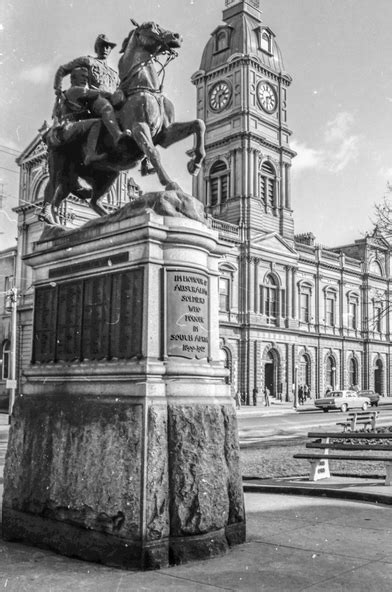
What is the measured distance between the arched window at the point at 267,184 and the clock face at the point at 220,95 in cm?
594

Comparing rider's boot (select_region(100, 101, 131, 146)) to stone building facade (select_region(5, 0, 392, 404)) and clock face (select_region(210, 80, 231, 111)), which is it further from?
clock face (select_region(210, 80, 231, 111))

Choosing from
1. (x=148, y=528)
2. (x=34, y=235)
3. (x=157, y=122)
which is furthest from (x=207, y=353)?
(x=34, y=235)

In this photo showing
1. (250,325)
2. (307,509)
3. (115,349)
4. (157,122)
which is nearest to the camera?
(115,349)

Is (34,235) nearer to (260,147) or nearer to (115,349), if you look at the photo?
(260,147)

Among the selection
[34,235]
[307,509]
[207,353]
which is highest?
[34,235]

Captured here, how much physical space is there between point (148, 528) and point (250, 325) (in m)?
45.4

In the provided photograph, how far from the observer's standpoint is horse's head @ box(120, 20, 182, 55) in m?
6.56

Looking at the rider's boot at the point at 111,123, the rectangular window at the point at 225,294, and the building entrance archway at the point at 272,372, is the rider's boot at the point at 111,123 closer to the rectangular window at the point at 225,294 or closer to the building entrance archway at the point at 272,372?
the rectangular window at the point at 225,294

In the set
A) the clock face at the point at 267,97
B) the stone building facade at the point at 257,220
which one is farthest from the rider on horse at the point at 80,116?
the clock face at the point at 267,97

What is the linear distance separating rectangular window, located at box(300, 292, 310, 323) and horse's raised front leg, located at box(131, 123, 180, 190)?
51959 mm

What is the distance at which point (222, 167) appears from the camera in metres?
54.5

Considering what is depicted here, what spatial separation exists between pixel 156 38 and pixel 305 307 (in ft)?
173

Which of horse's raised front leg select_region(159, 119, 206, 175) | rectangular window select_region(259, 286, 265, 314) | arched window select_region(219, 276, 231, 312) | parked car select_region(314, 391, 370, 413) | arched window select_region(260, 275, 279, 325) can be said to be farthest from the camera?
arched window select_region(260, 275, 279, 325)

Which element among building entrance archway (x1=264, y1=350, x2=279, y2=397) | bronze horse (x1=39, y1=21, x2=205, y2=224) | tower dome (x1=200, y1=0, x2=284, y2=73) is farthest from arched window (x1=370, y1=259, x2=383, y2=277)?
bronze horse (x1=39, y1=21, x2=205, y2=224)
